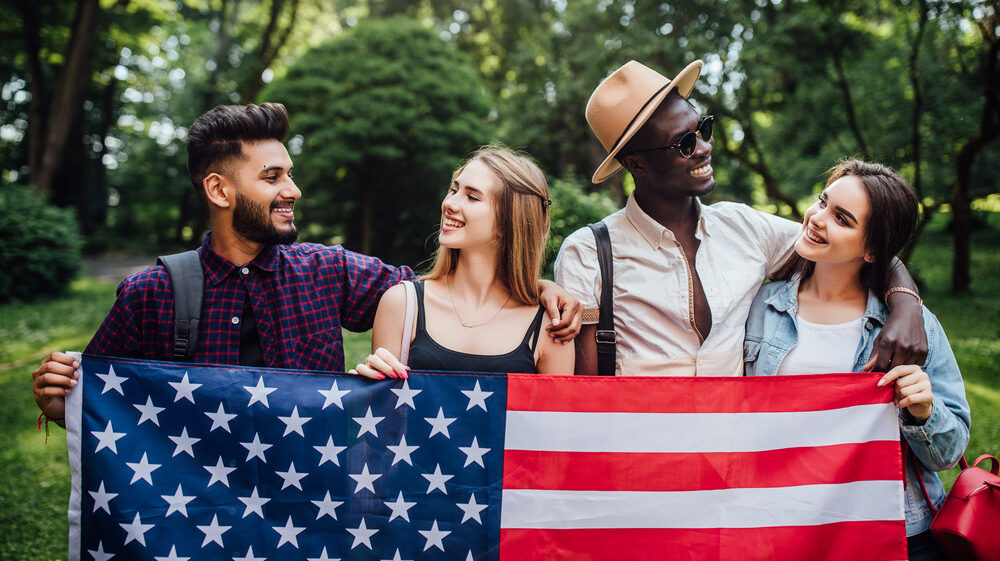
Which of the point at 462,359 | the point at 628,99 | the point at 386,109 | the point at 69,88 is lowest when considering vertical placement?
the point at 462,359

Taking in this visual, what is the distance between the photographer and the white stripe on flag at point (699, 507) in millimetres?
2562

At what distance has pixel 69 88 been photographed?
56.0 ft

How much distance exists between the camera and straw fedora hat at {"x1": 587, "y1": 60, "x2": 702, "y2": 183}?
308 centimetres

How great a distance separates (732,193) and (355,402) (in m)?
22.8

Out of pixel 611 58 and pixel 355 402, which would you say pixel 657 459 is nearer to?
pixel 355 402

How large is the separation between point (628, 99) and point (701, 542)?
6.52 ft

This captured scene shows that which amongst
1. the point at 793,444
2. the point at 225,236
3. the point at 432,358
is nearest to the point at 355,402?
the point at 432,358

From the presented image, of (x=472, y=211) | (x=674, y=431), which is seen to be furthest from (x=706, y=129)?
(x=674, y=431)

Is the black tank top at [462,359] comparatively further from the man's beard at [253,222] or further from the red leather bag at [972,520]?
the red leather bag at [972,520]

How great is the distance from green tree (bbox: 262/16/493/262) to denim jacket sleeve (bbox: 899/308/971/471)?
1342cm

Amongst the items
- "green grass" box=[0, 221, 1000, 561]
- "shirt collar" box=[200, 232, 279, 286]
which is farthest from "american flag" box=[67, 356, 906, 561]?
"green grass" box=[0, 221, 1000, 561]

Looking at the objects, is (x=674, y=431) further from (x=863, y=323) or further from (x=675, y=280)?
(x=863, y=323)

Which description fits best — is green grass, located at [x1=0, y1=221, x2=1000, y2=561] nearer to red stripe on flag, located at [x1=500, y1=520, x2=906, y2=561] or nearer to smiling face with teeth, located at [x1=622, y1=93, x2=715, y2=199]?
red stripe on flag, located at [x1=500, y1=520, x2=906, y2=561]

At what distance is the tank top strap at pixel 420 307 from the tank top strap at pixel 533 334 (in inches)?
17.1
